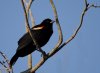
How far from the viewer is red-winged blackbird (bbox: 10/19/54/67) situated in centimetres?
555

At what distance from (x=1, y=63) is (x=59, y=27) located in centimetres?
106

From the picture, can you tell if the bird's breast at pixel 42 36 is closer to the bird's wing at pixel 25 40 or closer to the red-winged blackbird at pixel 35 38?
the red-winged blackbird at pixel 35 38

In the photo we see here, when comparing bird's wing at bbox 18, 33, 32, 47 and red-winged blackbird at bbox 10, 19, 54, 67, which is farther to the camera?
bird's wing at bbox 18, 33, 32, 47

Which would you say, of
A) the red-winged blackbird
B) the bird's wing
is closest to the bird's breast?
the red-winged blackbird

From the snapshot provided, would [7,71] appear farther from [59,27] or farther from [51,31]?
[51,31]

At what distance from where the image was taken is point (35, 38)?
572cm

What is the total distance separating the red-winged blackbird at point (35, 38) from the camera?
5548 millimetres

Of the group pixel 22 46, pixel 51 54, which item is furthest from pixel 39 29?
pixel 51 54

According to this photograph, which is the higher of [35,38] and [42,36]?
[35,38]

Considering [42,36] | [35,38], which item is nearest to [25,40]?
[35,38]

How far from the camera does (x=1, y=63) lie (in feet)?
14.4

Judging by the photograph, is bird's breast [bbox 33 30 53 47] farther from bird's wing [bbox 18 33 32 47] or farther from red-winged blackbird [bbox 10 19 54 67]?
bird's wing [bbox 18 33 32 47]

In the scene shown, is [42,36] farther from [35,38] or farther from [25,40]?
[25,40]

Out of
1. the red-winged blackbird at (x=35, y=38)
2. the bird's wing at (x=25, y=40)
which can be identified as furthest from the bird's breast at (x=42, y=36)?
the bird's wing at (x=25, y=40)
